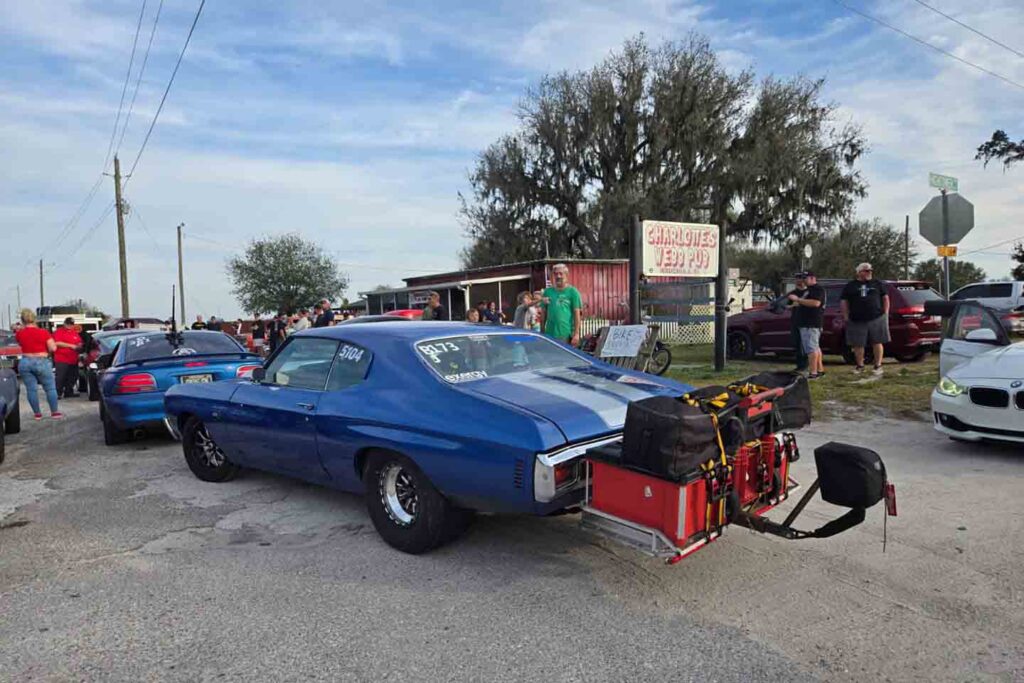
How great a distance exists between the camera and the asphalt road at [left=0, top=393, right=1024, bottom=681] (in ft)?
9.42

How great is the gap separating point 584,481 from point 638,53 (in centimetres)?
2991

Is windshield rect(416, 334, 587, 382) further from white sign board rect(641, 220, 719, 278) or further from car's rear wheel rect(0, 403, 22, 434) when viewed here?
car's rear wheel rect(0, 403, 22, 434)

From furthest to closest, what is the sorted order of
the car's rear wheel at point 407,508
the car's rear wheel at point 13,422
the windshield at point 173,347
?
the car's rear wheel at point 13,422
the windshield at point 173,347
the car's rear wheel at point 407,508

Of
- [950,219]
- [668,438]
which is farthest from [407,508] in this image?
[950,219]

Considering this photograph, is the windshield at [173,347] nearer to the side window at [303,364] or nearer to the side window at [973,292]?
the side window at [303,364]

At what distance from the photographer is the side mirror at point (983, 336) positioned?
713 centimetres

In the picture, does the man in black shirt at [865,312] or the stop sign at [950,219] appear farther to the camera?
Result: the stop sign at [950,219]

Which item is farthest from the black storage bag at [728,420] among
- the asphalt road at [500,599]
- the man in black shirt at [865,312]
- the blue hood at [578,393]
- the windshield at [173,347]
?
the man in black shirt at [865,312]

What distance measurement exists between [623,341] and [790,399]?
217 inches

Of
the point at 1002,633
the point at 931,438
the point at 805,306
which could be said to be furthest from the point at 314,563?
the point at 805,306

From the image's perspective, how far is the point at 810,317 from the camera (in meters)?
10.1

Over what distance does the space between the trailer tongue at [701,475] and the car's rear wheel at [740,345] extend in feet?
38.5

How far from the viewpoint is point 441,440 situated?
371 centimetres

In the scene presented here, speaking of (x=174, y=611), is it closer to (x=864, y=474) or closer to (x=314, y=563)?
(x=314, y=563)
